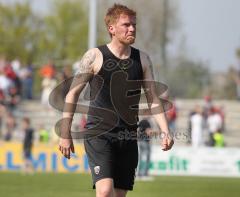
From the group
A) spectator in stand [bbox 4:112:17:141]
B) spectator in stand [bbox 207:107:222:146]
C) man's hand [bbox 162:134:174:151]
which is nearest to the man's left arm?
man's hand [bbox 162:134:174:151]

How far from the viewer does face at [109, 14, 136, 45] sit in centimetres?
838

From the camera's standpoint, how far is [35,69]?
41.1 metres

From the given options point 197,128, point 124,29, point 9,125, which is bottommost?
point 9,125

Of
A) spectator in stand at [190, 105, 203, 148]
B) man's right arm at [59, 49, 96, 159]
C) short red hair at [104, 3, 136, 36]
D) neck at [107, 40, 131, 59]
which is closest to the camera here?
man's right arm at [59, 49, 96, 159]

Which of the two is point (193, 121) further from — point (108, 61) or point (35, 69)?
point (108, 61)

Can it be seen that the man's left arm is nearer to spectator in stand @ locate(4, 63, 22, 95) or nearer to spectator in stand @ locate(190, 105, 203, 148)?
spectator in stand @ locate(190, 105, 203, 148)

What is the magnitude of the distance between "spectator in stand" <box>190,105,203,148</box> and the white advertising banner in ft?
4.56

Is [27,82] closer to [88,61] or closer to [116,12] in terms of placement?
[88,61]

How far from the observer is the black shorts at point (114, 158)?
8.41m

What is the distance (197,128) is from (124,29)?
74.4ft

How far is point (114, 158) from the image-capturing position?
8.46 m

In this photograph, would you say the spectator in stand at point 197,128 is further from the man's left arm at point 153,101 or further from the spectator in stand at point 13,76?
the man's left arm at point 153,101

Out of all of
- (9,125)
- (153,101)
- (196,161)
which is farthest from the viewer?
(9,125)

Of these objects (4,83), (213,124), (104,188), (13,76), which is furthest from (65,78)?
(104,188)
